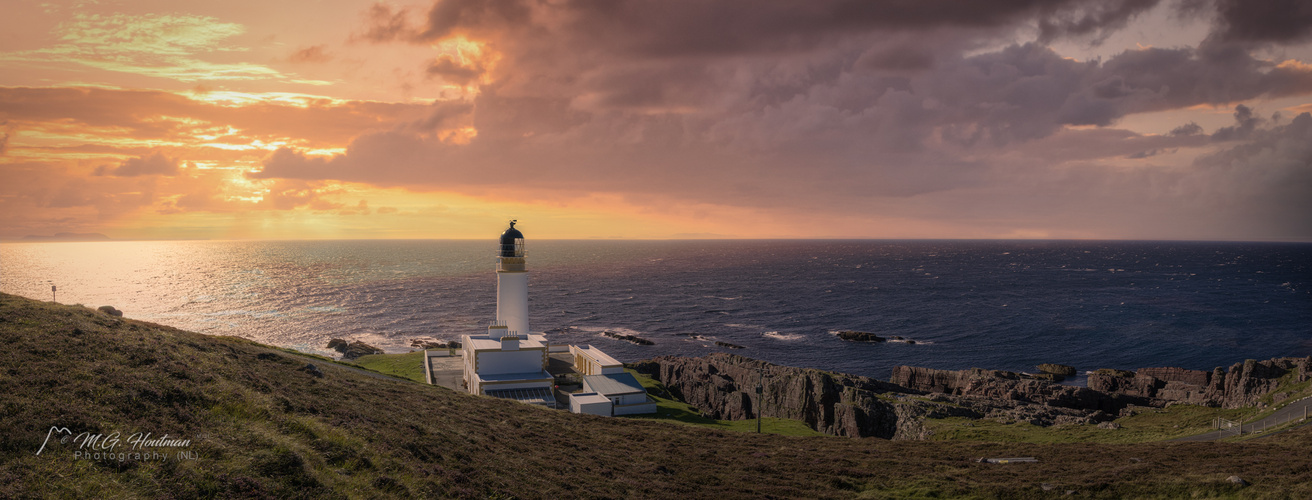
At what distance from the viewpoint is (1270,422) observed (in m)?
35.3

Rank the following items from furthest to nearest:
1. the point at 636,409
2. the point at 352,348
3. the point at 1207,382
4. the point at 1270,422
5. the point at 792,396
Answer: the point at 352,348 < the point at 1207,382 < the point at 792,396 < the point at 636,409 < the point at 1270,422

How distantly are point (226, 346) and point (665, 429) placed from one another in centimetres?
2221

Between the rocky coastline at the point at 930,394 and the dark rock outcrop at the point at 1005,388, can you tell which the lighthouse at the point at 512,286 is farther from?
the dark rock outcrop at the point at 1005,388

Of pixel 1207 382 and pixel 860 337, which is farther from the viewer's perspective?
pixel 860 337

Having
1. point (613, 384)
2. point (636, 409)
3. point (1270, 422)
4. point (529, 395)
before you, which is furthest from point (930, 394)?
point (529, 395)

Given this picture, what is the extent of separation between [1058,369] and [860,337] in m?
24.5

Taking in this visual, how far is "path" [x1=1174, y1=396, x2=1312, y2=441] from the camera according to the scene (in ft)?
111

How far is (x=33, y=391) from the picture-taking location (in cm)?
1398

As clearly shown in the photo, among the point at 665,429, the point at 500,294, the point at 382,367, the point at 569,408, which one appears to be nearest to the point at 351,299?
the point at 382,367

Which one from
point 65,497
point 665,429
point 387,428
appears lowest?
point 665,429

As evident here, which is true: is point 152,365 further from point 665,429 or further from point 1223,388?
point 1223,388

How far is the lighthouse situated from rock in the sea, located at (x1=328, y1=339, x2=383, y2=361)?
3195 centimetres

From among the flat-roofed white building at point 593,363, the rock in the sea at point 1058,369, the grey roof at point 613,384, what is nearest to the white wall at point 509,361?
the grey roof at point 613,384

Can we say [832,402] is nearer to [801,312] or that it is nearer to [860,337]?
[860,337]
